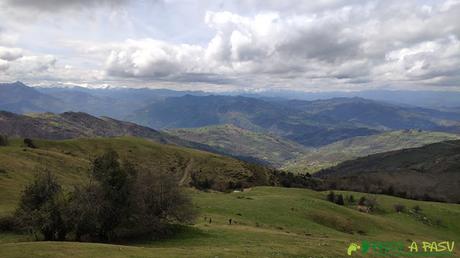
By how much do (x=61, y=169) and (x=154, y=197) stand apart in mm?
74329

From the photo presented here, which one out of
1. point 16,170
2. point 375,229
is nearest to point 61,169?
point 16,170

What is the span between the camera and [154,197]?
181 feet

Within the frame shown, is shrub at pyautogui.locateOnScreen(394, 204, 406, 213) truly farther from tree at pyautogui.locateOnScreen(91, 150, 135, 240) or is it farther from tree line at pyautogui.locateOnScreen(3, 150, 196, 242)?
tree at pyautogui.locateOnScreen(91, 150, 135, 240)

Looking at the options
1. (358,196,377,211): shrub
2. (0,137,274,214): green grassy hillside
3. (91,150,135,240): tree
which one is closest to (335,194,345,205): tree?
(358,196,377,211): shrub

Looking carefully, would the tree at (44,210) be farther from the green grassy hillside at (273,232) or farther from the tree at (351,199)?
the tree at (351,199)

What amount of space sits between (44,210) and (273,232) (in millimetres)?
32606

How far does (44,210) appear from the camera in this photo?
4459cm

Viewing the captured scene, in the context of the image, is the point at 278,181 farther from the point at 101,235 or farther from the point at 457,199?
the point at 101,235

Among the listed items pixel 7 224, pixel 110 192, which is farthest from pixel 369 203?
pixel 7 224

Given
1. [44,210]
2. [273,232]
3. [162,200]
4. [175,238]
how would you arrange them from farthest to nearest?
[273,232]
[162,200]
[175,238]
[44,210]

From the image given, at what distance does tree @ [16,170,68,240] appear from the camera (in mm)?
44156

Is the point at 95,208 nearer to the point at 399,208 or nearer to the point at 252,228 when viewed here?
the point at 252,228

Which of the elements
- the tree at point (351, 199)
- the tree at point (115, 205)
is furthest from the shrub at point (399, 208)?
the tree at point (115, 205)

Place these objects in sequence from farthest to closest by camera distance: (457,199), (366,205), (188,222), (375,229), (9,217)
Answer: (457,199)
(366,205)
(375,229)
(188,222)
(9,217)
